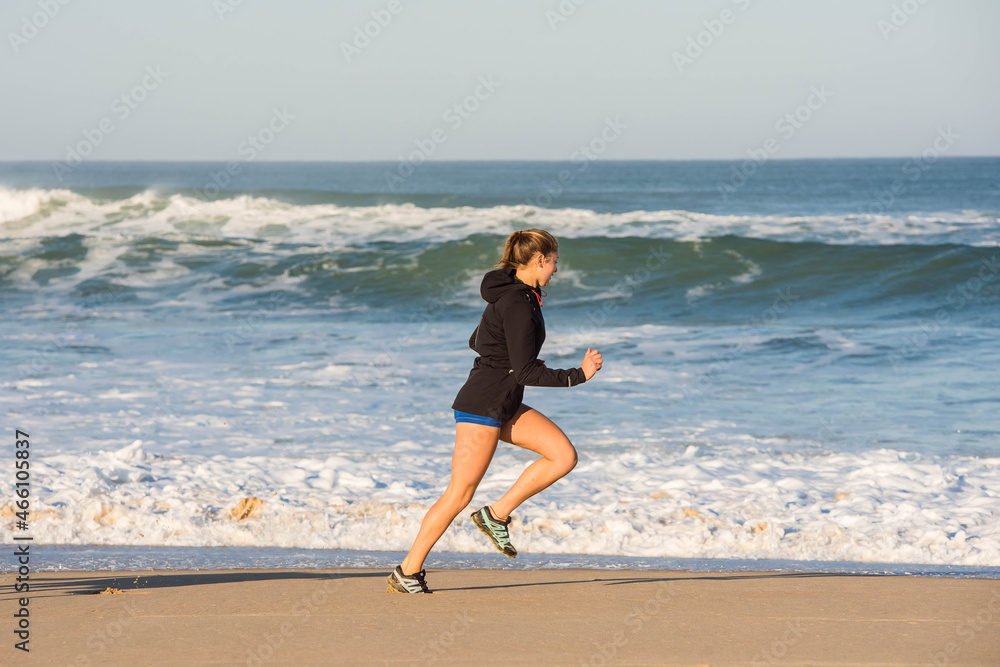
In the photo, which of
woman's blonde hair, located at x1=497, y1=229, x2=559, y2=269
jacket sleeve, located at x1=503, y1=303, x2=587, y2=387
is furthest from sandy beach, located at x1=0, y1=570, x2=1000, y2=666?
woman's blonde hair, located at x1=497, y1=229, x2=559, y2=269

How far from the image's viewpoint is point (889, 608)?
3877 mm

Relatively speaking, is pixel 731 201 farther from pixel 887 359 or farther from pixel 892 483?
pixel 892 483

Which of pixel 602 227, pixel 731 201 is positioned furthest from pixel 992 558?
pixel 731 201

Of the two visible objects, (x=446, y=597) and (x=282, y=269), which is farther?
(x=282, y=269)

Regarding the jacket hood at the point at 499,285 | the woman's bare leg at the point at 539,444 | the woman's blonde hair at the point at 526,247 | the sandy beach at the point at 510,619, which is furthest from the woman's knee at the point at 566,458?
the woman's blonde hair at the point at 526,247

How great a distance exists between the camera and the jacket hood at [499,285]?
3.78m

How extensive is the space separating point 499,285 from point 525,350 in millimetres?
316

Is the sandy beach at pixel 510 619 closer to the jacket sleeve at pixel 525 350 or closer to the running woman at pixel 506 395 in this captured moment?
the running woman at pixel 506 395

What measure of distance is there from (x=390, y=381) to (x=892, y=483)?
550cm

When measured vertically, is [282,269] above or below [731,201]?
below

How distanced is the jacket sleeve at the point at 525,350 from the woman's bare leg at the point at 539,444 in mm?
281

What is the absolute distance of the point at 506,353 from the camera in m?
3.83

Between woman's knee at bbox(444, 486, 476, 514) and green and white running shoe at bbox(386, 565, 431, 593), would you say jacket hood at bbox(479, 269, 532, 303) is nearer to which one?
woman's knee at bbox(444, 486, 476, 514)

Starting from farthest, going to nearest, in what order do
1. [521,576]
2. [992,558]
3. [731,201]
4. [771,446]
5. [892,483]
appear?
[731,201] → [771,446] → [892,483] → [992,558] → [521,576]
